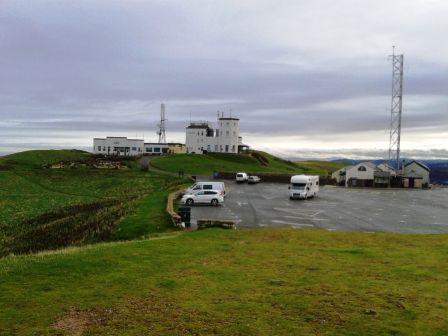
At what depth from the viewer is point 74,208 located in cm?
4428

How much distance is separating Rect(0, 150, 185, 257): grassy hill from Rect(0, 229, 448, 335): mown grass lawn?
1064 centimetres

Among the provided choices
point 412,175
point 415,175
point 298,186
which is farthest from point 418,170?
point 298,186

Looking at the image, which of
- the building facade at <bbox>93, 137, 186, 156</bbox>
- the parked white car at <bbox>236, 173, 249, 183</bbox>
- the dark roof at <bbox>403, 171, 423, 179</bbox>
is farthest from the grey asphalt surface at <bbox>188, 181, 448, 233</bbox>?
the building facade at <bbox>93, 137, 186, 156</bbox>

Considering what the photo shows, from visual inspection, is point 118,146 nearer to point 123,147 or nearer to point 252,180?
point 123,147

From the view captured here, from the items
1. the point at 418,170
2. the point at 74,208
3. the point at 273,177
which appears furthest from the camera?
the point at 418,170

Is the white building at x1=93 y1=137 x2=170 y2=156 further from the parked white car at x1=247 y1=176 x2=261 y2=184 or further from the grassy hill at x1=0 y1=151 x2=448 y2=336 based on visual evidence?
the grassy hill at x1=0 y1=151 x2=448 y2=336

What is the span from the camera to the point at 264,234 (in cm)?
2497

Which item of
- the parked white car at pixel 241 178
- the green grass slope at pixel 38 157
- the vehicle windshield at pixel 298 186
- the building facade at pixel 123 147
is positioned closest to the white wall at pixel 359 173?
the parked white car at pixel 241 178

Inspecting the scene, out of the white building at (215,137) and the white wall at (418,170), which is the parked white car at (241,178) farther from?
the white building at (215,137)

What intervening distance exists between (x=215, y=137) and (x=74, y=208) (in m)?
92.0

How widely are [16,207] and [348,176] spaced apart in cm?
5500

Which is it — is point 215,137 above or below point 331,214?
above

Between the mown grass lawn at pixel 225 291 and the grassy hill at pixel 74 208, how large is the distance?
10644mm

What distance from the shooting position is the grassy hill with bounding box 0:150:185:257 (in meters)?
29.7
